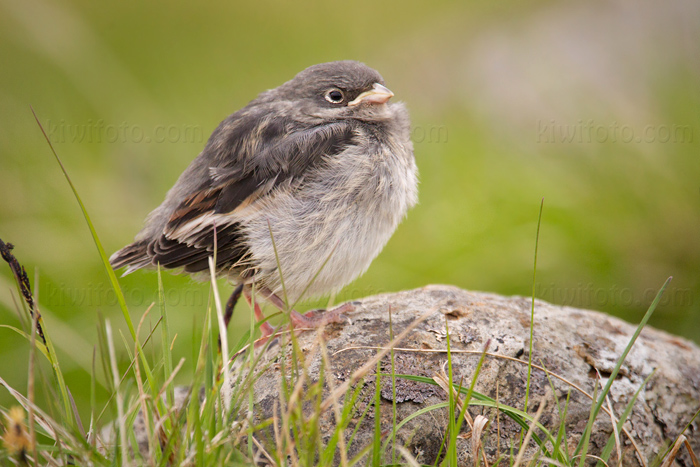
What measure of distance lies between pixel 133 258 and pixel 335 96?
1.67 meters

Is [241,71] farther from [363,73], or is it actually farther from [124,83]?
[363,73]

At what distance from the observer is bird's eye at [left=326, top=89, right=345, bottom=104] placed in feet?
13.9

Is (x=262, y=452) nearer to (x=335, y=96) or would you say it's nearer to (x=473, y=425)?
(x=473, y=425)

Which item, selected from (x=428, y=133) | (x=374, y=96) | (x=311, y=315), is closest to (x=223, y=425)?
(x=311, y=315)

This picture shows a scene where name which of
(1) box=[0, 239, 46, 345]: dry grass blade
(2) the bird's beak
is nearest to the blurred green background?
(1) box=[0, 239, 46, 345]: dry grass blade

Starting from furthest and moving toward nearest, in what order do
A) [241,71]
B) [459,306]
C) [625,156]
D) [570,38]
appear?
[241,71] → [570,38] → [625,156] → [459,306]

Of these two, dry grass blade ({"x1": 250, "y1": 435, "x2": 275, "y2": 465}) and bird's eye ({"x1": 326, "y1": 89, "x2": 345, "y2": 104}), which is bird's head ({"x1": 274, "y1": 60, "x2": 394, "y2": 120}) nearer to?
bird's eye ({"x1": 326, "y1": 89, "x2": 345, "y2": 104})

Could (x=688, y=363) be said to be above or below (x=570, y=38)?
below

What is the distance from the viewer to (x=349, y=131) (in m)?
3.97

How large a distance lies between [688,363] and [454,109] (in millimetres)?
5370

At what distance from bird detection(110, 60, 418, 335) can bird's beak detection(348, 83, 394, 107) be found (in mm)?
31

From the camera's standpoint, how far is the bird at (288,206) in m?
3.75

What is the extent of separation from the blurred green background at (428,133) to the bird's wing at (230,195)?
4.56 feet

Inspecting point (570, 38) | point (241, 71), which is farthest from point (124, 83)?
point (570, 38)
